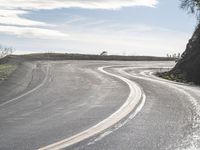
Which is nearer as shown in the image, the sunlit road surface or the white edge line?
the white edge line

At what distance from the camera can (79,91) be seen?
16172 millimetres

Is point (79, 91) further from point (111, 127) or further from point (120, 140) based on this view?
point (120, 140)

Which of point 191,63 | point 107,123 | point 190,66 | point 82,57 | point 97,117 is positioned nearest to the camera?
point 107,123

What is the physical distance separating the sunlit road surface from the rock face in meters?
8.95

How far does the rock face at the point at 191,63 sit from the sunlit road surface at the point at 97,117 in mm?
8949

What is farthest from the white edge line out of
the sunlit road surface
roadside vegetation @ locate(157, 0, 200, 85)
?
roadside vegetation @ locate(157, 0, 200, 85)

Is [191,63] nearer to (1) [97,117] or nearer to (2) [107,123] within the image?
(1) [97,117]

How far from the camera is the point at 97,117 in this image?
34.2 ft

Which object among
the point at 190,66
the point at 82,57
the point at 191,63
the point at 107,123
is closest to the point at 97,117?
the point at 107,123

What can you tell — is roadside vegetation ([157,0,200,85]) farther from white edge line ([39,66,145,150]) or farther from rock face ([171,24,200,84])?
white edge line ([39,66,145,150])

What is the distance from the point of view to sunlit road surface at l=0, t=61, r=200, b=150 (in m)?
7.90

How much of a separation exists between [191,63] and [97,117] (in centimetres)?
1878

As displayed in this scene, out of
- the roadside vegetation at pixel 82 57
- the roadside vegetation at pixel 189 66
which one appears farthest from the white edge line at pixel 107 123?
the roadside vegetation at pixel 82 57

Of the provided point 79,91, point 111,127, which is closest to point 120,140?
point 111,127
